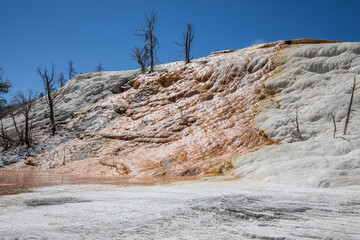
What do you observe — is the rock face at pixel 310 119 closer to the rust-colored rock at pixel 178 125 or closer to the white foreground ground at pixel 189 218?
the rust-colored rock at pixel 178 125

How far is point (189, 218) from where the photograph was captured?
321 cm

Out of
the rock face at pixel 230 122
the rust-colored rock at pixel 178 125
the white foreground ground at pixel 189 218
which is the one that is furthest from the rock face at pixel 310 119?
the white foreground ground at pixel 189 218

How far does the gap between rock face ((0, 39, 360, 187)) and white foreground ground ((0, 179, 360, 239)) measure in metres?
3.38

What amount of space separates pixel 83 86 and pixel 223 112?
17080mm

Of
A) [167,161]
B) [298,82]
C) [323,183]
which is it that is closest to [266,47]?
[298,82]

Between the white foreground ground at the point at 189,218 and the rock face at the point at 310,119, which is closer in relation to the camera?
the white foreground ground at the point at 189,218

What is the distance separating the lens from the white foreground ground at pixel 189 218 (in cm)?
266

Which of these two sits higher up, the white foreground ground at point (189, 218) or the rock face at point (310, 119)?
the rock face at point (310, 119)

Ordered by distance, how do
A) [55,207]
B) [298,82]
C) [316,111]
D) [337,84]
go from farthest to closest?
1. [298,82]
2. [337,84]
3. [316,111]
4. [55,207]

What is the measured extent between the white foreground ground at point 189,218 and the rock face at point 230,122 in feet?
11.1

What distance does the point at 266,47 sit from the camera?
19078 millimetres

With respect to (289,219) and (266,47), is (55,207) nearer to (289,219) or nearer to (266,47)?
(289,219)

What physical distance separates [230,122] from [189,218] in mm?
10896

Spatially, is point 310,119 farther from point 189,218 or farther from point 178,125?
point 189,218
